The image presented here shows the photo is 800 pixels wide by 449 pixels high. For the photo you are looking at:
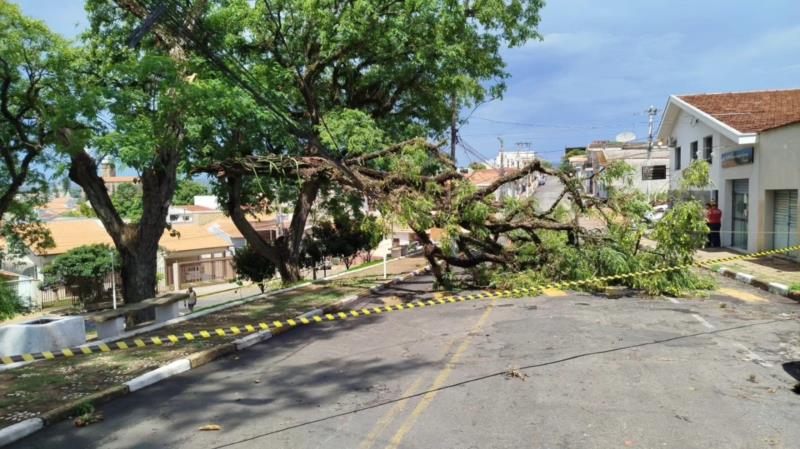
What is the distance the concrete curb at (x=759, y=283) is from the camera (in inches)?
477

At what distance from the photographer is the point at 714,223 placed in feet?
71.4

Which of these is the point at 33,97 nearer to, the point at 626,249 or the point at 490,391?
the point at 490,391

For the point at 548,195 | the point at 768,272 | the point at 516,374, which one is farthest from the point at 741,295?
the point at 548,195

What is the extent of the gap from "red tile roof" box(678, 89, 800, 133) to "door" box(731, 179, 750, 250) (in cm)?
218

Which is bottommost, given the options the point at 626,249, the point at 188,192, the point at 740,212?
the point at 626,249

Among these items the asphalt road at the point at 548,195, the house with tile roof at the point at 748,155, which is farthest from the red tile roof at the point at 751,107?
the asphalt road at the point at 548,195

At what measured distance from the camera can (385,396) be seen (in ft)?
20.4

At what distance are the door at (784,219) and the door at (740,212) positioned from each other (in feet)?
6.41

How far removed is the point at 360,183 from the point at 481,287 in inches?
162

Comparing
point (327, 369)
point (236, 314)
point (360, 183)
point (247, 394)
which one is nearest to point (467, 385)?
point (327, 369)

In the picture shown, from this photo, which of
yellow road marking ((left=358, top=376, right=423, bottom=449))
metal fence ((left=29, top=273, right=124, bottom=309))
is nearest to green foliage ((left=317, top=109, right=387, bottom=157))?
yellow road marking ((left=358, top=376, right=423, bottom=449))

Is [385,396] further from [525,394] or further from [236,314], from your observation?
[236,314]

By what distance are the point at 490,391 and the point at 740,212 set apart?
19.4m

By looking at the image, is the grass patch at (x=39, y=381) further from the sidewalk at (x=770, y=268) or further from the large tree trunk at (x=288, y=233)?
the sidewalk at (x=770, y=268)
